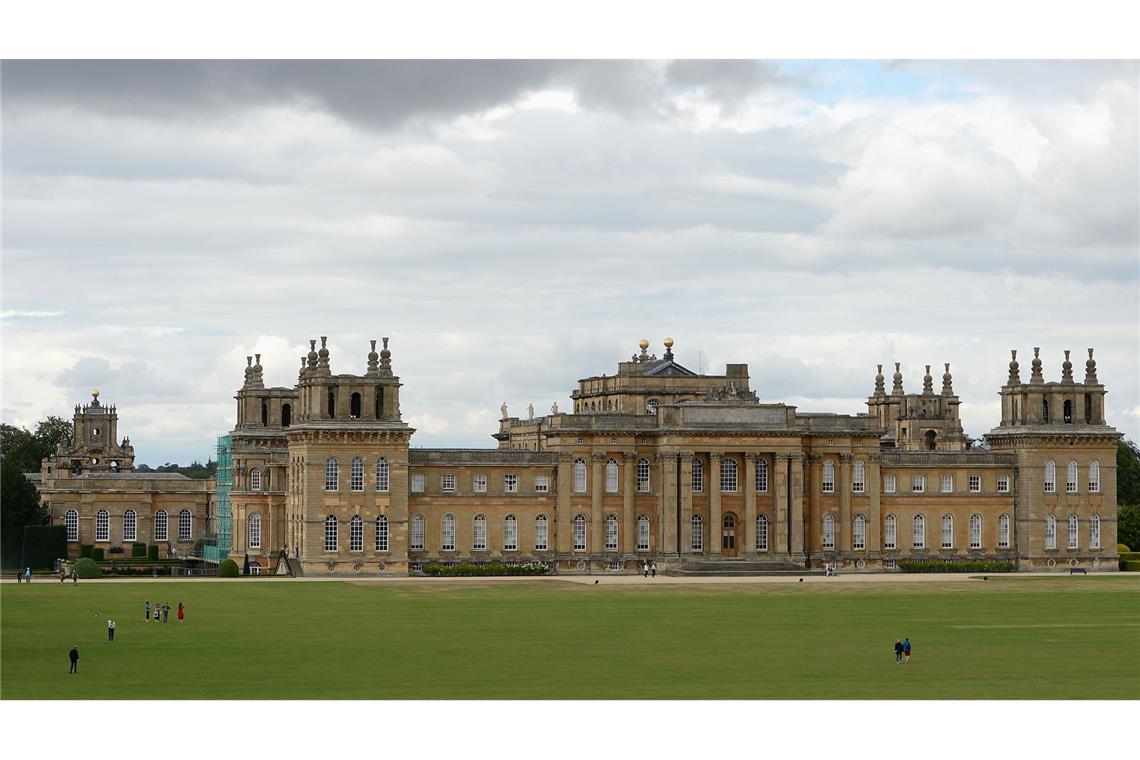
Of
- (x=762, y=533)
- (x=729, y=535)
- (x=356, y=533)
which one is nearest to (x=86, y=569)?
(x=356, y=533)

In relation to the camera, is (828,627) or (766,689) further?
(828,627)

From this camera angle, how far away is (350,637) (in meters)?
67.2

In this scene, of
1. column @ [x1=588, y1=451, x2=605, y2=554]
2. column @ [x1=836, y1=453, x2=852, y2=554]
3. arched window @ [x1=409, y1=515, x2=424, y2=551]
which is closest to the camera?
arched window @ [x1=409, y1=515, x2=424, y2=551]

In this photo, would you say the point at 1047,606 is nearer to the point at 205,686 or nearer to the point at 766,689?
the point at 766,689

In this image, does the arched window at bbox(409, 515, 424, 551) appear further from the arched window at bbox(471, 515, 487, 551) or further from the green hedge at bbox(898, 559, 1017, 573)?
the green hedge at bbox(898, 559, 1017, 573)

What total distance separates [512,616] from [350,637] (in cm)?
1098

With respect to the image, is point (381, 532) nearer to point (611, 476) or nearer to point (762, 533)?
point (611, 476)

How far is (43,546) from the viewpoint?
120625mm

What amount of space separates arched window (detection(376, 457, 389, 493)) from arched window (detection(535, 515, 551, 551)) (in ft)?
30.8

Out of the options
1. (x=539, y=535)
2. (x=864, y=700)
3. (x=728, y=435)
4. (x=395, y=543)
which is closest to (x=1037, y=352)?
(x=728, y=435)

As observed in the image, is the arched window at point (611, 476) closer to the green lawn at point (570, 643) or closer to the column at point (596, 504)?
the column at point (596, 504)

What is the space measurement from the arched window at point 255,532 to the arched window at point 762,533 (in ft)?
93.6

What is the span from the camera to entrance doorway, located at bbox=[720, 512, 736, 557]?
113625mm

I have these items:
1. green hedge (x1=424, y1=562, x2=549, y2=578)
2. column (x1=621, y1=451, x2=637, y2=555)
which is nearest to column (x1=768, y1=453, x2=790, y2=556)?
column (x1=621, y1=451, x2=637, y2=555)
